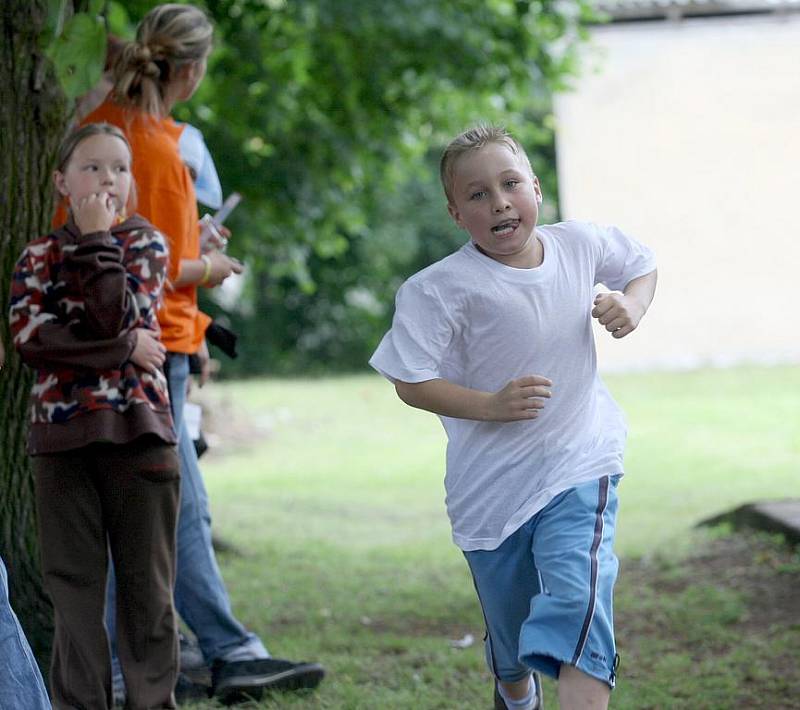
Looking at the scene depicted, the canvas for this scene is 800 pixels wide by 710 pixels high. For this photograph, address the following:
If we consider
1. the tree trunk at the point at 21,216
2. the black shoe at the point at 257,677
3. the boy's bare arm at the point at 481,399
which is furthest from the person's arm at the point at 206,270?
the black shoe at the point at 257,677

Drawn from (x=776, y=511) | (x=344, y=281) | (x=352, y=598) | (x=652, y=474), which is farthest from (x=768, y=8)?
(x=352, y=598)

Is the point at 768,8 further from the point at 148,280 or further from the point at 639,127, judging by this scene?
the point at 148,280

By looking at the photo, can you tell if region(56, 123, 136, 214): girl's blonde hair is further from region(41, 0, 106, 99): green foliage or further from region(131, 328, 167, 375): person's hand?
region(131, 328, 167, 375): person's hand

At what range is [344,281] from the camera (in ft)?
82.9

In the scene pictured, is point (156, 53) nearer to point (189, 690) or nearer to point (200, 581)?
point (200, 581)

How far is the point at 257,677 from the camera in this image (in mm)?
4086

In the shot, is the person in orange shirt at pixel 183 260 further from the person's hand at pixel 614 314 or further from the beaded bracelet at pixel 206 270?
the person's hand at pixel 614 314

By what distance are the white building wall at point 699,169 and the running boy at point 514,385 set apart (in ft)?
56.1

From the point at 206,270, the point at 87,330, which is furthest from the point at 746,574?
the point at 87,330

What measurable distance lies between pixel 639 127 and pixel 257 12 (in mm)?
12106

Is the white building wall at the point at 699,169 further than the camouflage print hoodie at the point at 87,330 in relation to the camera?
Yes

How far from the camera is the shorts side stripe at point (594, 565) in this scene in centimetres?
295

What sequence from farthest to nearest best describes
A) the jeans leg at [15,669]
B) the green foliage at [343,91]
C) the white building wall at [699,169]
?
the white building wall at [699,169] < the green foliage at [343,91] < the jeans leg at [15,669]

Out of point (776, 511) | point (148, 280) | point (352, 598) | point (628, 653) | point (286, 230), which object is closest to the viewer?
point (148, 280)
